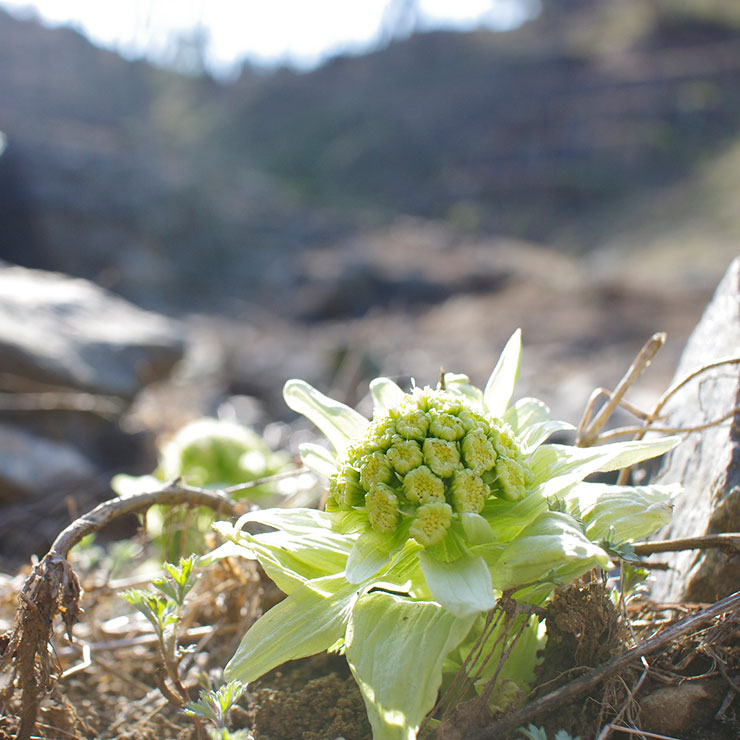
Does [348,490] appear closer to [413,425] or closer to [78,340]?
[413,425]

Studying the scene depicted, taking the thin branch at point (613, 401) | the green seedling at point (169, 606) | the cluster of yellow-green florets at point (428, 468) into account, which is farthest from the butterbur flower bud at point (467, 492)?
the thin branch at point (613, 401)

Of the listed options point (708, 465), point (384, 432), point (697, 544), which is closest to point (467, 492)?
point (384, 432)

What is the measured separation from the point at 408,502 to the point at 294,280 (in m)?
13.4

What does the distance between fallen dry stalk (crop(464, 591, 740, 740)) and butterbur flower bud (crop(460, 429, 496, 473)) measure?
0.40 meters

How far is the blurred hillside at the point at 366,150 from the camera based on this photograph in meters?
14.4

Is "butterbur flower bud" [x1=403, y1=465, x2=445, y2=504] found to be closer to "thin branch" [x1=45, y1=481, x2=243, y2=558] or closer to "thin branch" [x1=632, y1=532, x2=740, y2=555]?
"thin branch" [x1=632, y1=532, x2=740, y2=555]

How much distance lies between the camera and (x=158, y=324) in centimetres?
538

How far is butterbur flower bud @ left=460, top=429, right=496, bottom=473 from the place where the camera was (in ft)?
4.27

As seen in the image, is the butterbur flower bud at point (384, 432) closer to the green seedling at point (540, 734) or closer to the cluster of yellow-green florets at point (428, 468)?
the cluster of yellow-green florets at point (428, 468)

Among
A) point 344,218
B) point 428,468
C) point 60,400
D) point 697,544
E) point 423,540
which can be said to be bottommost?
point 697,544

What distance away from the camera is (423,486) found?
4.19 feet

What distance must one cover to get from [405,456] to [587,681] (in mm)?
499

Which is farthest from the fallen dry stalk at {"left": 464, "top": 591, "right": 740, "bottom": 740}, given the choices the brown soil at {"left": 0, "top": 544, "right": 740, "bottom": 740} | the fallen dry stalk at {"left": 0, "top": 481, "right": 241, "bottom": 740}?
the fallen dry stalk at {"left": 0, "top": 481, "right": 241, "bottom": 740}

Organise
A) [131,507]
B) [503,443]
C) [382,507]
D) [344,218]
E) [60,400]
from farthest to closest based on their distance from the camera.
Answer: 1. [344,218]
2. [60,400]
3. [131,507]
4. [503,443]
5. [382,507]
